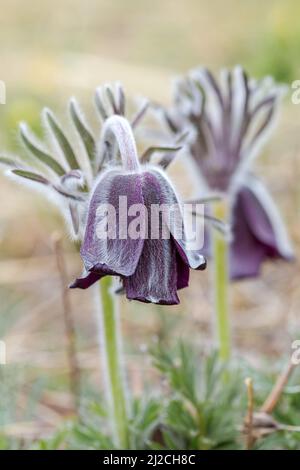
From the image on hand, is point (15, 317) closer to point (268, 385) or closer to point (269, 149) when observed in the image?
point (268, 385)

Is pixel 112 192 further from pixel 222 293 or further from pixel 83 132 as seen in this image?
pixel 222 293

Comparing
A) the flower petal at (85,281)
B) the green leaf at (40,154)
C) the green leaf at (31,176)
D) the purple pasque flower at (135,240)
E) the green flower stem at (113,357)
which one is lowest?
the green flower stem at (113,357)

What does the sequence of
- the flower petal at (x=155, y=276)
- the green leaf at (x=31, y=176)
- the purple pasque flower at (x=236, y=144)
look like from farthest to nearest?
the purple pasque flower at (x=236, y=144) < the green leaf at (x=31, y=176) < the flower petal at (x=155, y=276)

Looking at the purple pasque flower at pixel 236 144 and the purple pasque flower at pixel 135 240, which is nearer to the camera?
the purple pasque flower at pixel 135 240

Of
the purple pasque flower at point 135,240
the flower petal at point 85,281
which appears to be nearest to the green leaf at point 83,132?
the purple pasque flower at point 135,240

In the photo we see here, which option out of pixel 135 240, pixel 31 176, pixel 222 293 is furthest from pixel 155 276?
pixel 222 293

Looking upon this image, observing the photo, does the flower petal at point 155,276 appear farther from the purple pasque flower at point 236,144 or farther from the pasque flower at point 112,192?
the purple pasque flower at point 236,144
